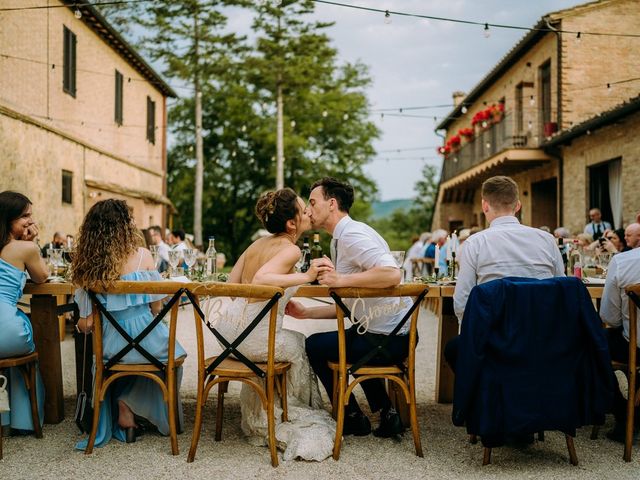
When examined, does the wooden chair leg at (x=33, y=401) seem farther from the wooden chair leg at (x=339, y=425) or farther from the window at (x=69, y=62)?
the window at (x=69, y=62)

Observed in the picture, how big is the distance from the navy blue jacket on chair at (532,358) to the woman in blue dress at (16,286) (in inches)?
99.4

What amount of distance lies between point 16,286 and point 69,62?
12.1 m

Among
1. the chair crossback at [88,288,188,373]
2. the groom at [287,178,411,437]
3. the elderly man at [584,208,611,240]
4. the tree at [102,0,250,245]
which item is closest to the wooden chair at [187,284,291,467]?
the chair crossback at [88,288,188,373]

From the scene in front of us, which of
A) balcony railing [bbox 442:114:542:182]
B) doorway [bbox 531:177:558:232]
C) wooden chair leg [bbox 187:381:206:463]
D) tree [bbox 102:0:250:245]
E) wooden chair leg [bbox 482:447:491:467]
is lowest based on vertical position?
wooden chair leg [bbox 482:447:491:467]

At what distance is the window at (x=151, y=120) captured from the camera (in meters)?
21.5

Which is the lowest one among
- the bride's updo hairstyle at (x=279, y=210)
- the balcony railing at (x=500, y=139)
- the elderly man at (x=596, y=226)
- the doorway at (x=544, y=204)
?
the bride's updo hairstyle at (x=279, y=210)

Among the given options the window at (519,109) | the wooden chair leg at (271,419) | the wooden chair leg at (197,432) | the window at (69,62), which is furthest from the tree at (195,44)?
the wooden chair leg at (271,419)

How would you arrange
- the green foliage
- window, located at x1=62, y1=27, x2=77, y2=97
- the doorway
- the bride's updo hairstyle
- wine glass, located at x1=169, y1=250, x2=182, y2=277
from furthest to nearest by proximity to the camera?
1. the green foliage
2. the doorway
3. window, located at x1=62, y1=27, x2=77, y2=97
4. wine glass, located at x1=169, y1=250, x2=182, y2=277
5. the bride's updo hairstyle

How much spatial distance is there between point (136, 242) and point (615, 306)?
9.31 feet

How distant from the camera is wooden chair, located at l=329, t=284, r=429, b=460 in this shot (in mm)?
3547

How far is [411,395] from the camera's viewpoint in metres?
3.64

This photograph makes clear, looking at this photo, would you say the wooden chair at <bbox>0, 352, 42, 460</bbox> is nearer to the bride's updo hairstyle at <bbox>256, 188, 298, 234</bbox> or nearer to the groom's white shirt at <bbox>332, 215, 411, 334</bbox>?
the bride's updo hairstyle at <bbox>256, 188, 298, 234</bbox>

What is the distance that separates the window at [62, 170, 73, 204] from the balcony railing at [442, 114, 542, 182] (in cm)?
1082

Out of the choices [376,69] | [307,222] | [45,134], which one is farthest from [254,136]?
[307,222]
